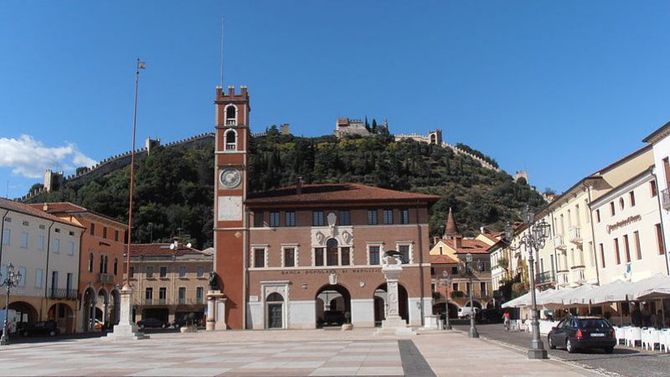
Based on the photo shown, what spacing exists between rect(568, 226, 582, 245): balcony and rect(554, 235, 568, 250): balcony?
9.53 ft

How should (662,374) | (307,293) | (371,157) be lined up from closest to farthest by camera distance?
(662,374) → (307,293) → (371,157)

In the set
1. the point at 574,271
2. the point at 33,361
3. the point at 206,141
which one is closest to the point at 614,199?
the point at 574,271

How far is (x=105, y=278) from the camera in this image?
63.3m

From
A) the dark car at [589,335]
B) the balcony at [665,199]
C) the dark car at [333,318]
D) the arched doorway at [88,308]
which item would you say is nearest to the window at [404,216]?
the dark car at [333,318]

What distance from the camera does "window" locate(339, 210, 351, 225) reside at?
54.5 metres

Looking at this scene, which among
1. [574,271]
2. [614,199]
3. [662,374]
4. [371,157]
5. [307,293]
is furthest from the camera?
[371,157]

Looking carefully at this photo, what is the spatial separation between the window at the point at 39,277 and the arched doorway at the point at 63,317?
4640 millimetres

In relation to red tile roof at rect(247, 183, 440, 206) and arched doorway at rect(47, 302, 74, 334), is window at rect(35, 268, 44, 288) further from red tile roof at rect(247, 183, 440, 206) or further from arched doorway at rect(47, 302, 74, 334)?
red tile roof at rect(247, 183, 440, 206)

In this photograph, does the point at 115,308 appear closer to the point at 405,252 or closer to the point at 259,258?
the point at 259,258

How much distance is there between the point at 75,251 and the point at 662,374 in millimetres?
54219

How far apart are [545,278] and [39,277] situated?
43.0 metres

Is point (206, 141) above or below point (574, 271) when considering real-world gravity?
above

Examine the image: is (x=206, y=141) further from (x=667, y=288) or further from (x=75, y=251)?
(x=667, y=288)

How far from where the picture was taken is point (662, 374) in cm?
1471
